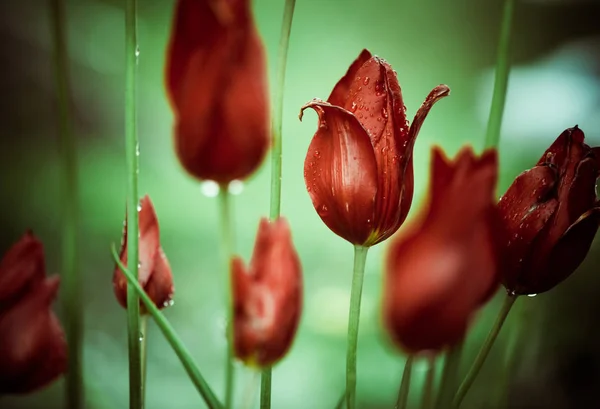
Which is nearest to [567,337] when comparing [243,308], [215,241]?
[215,241]

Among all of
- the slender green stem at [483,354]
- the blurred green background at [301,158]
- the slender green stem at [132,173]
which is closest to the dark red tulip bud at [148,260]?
the slender green stem at [132,173]

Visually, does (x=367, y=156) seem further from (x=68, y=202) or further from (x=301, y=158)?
(x=301, y=158)

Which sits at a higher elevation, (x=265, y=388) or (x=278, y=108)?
(x=278, y=108)

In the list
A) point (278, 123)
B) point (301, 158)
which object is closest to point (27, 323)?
point (278, 123)

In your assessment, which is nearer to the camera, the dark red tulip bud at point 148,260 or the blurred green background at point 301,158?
the dark red tulip bud at point 148,260

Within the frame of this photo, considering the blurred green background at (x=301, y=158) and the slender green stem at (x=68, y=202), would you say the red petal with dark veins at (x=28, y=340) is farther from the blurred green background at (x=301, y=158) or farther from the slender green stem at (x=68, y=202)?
the blurred green background at (x=301, y=158)

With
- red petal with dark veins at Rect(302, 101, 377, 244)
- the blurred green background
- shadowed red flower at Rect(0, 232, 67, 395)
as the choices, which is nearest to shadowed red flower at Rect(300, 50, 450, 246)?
red petal with dark veins at Rect(302, 101, 377, 244)

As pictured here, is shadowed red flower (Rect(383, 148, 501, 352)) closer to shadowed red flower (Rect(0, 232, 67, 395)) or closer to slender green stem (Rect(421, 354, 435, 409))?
slender green stem (Rect(421, 354, 435, 409))
